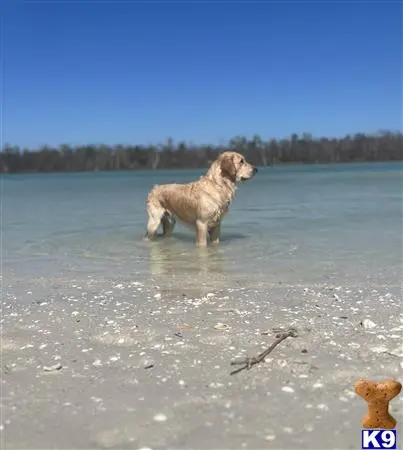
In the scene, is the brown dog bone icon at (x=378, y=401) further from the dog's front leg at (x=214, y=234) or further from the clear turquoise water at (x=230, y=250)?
the dog's front leg at (x=214, y=234)

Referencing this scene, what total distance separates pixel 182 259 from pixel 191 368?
188 inches

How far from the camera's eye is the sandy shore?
2738 millimetres

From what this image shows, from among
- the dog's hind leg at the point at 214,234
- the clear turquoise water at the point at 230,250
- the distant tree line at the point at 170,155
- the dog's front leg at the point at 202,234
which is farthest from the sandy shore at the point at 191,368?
the distant tree line at the point at 170,155

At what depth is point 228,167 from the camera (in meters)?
9.45

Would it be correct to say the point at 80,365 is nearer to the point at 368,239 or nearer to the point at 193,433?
the point at 193,433

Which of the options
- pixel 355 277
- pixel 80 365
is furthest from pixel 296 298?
pixel 80 365

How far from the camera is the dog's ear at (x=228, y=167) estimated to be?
9.45m

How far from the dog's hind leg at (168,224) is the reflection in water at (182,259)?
616 millimetres

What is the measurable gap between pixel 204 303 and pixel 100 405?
7.71 feet

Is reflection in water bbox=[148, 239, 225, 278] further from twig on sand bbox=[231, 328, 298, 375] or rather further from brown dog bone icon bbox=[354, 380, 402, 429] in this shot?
brown dog bone icon bbox=[354, 380, 402, 429]

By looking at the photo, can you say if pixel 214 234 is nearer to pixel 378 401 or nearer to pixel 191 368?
pixel 191 368

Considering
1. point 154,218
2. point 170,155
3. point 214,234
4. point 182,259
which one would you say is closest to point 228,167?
point 214,234

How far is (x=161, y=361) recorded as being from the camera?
12.1 ft

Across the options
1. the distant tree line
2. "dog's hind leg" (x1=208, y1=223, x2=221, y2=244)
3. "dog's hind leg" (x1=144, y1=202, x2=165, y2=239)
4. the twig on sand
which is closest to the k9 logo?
the twig on sand
